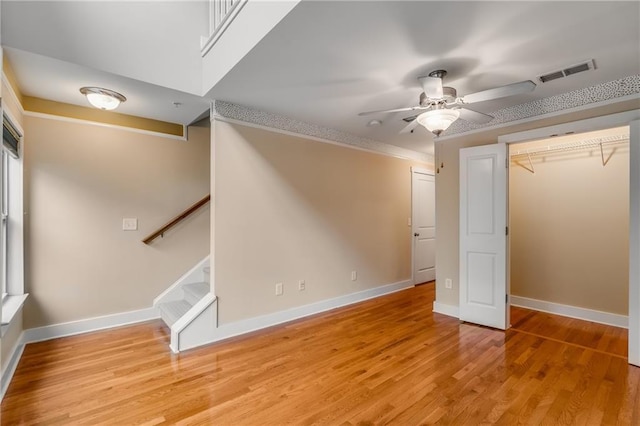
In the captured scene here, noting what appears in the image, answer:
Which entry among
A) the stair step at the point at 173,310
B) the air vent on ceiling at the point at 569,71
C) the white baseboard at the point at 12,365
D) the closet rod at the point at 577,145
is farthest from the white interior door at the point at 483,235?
the white baseboard at the point at 12,365

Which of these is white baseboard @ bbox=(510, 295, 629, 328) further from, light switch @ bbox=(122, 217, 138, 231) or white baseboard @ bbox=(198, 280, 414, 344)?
light switch @ bbox=(122, 217, 138, 231)

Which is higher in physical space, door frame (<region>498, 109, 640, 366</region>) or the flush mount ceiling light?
the flush mount ceiling light

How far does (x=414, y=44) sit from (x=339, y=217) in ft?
7.95

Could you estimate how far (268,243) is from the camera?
336 centimetres

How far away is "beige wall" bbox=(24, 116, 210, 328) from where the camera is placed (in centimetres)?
292

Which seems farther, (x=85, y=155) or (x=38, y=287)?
(x=85, y=155)

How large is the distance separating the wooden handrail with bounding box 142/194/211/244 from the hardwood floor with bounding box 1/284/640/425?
1.01 m

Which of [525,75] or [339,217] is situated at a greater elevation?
[525,75]

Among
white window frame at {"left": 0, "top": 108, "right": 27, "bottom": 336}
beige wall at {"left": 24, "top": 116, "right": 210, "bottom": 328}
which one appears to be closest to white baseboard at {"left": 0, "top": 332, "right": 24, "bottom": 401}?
beige wall at {"left": 24, "top": 116, "right": 210, "bottom": 328}

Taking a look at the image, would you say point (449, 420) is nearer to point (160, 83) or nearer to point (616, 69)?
point (616, 69)

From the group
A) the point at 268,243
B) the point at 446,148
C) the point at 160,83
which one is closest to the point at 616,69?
the point at 446,148

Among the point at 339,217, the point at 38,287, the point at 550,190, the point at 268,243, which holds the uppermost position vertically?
the point at 550,190

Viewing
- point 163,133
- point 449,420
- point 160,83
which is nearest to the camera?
point 449,420

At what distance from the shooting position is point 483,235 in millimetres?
3340
